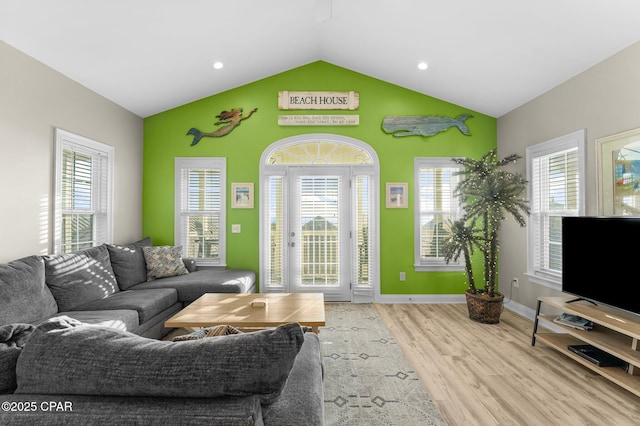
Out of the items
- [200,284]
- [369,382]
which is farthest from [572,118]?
[200,284]

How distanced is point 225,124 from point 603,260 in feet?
15.2

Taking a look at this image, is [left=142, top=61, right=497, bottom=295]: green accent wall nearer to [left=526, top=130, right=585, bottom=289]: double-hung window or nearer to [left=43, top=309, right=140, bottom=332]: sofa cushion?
[left=526, top=130, right=585, bottom=289]: double-hung window

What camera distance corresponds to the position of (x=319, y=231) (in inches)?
190

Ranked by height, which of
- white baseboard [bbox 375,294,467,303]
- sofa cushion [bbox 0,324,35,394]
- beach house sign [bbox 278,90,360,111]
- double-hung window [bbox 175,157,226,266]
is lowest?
white baseboard [bbox 375,294,467,303]

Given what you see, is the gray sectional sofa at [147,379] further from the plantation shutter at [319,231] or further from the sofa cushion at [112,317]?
the plantation shutter at [319,231]

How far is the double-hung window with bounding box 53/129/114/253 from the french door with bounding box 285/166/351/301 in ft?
7.73

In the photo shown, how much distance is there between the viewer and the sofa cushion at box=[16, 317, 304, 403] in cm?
91

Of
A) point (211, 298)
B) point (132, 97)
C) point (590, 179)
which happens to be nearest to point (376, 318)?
point (211, 298)

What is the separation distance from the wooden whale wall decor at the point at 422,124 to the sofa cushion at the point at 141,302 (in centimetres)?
361

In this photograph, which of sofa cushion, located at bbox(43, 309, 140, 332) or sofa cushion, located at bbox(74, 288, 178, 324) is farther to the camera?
sofa cushion, located at bbox(74, 288, 178, 324)

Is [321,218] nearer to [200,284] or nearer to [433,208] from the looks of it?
[433,208]

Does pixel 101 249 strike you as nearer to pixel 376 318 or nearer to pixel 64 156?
pixel 64 156

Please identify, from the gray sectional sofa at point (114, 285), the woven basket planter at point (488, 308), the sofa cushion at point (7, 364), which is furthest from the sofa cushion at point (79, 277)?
the woven basket planter at point (488, 308)

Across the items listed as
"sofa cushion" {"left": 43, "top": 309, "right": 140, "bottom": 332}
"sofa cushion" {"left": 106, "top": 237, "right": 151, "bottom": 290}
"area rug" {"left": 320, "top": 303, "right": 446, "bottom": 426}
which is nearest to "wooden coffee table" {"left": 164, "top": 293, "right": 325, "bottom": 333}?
"sofa cushion" {"left": 43, "top": 309, "right": 140, "bottom": 332}
